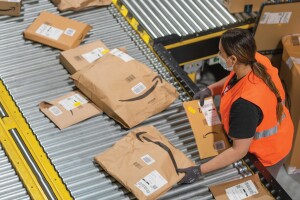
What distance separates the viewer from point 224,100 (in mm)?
3719

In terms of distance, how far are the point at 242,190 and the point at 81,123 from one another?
54.2 inches

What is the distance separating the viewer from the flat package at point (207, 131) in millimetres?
3846

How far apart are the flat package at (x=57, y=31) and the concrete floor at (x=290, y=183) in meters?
2.41

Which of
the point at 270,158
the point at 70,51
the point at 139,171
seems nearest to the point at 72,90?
the point at 70,51

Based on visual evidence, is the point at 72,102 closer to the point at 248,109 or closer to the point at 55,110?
the point at 55,110

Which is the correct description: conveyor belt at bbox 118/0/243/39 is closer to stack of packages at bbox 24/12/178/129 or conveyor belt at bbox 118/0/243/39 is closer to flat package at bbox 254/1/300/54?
flat package at bbox 254/1/300/54

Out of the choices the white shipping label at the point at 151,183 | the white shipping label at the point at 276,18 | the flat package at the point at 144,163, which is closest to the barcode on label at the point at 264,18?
the white shipping label at the point at 276,18

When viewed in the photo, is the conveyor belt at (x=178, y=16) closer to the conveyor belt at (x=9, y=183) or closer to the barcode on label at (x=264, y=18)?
the barcode on label at (x=264, y=18)

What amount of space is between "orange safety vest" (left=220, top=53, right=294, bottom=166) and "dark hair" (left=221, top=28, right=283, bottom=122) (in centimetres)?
4

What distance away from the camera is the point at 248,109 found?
3338mm

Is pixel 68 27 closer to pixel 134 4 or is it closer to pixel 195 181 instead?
pixel 134 4

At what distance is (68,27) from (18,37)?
48cm

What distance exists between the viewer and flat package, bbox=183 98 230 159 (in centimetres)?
385

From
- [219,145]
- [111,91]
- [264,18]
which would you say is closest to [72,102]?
[111,91]
